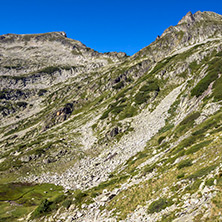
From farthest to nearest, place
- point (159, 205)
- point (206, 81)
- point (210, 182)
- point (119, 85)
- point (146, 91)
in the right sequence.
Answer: point (119, 85), point (146, 91), point (206, 81), point (159, 205), point (210, 182)

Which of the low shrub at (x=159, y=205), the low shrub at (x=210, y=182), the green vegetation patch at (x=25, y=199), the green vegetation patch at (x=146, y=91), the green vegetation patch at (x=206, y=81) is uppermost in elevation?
the green vegetation patch at (x=146, y=91)

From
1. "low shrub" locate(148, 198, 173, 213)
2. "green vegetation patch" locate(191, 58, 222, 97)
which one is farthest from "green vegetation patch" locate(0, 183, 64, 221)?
"green vegetation patch" locate(191, 58, 222, 97)

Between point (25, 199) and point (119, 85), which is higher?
point (119, 85)

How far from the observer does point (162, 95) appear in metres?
89.6

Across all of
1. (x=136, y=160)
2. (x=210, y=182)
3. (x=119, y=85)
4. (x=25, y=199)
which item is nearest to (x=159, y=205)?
(x=210, y=182)

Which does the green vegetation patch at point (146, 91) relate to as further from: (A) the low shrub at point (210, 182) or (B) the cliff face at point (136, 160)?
(A) the low shrub at point (210, 182)

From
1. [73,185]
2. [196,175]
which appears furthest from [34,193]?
[196,175]

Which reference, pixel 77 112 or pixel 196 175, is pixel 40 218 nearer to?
pixel 196 175

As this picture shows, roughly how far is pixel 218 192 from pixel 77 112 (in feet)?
442

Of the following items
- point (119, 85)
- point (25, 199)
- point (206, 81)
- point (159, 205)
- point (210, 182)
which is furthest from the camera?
point (119, 85)

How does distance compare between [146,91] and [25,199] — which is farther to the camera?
[146,91]

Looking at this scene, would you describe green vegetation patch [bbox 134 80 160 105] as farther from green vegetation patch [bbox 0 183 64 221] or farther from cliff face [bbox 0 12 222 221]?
green vegetation patch [bbox 0 183 64 221]

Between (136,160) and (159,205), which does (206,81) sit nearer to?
(136,160)

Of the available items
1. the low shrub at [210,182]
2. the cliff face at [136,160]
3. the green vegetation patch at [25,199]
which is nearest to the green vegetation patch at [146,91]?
the cliff face at [136,160]
